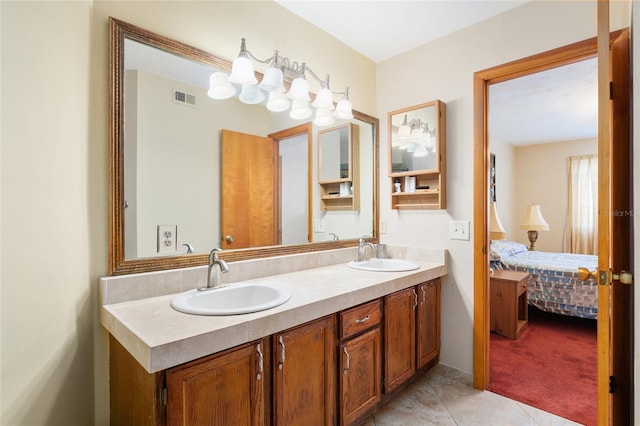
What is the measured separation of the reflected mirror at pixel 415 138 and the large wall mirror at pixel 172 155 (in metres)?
0.92

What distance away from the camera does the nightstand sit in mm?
2883

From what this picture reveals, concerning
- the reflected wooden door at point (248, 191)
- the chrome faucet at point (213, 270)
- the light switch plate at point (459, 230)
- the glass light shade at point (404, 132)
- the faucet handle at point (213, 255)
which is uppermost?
the glass light shade at point (404, 132)

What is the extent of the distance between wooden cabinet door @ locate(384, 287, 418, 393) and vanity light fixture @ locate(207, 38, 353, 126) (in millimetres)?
1274

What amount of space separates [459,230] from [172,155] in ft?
6.08

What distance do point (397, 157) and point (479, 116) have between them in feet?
2.02

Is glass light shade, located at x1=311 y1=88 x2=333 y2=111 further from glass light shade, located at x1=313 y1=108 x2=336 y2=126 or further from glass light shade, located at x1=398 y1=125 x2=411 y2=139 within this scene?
glass light shade, located at x1=398 y1=125 x2=411 y2=139

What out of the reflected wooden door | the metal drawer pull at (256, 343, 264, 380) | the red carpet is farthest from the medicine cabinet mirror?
the red carpet

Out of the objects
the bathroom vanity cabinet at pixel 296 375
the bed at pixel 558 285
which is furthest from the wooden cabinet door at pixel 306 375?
the bed at pixel 558 285

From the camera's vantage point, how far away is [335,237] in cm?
232

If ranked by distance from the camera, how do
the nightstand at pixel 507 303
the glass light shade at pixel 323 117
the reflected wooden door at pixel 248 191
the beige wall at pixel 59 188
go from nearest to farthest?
the beige wall at pixel 59 188 < the reflected wooden door at pixel 248 191 < the glass light shade at pixel 323 117 < the nightstand at pixel 507 303

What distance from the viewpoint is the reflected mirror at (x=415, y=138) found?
2225 millimetres

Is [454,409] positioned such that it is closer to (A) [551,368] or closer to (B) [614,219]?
(A) [551,368]

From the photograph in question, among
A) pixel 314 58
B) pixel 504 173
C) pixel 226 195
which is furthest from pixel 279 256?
pixel 504 173

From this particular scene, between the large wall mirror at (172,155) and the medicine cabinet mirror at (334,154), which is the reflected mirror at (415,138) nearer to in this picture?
the medicine cabinet mirror at (334,154)
